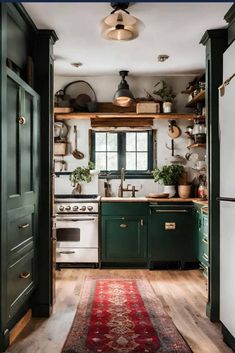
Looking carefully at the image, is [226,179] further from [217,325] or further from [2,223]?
[2,223]

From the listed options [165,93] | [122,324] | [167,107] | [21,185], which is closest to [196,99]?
[167,107]

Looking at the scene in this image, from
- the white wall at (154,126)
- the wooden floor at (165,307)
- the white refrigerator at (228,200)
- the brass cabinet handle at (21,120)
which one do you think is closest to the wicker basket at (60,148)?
the white wall at (154,126)

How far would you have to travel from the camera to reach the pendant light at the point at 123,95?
17.9 ft

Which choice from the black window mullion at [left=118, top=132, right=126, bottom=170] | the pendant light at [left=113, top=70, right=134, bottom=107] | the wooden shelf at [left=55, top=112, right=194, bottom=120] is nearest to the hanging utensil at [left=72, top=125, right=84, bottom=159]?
the wooden shelf at [left=55, top=112, right=194, bottom=120]

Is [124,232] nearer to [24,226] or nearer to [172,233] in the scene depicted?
[172,233]

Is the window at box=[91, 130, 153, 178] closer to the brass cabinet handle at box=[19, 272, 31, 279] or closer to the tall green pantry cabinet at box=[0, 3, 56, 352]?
the tall green pantry cabinet at box=[0, 3, 56, 352]

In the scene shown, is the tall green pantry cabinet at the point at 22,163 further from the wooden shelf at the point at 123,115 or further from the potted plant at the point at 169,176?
the potted plant at the point at 169,176

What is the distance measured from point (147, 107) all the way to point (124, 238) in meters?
1.91

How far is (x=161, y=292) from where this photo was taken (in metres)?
4.16

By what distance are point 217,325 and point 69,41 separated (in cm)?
304

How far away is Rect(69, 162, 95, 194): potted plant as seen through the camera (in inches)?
221

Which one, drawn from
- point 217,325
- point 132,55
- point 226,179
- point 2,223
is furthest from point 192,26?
point 217,325

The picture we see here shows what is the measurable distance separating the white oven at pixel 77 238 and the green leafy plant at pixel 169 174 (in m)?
1.13

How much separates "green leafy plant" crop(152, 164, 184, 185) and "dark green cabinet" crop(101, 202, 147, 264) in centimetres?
61
